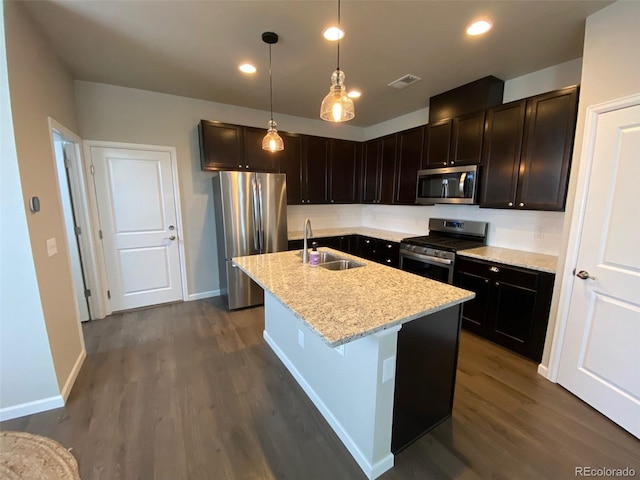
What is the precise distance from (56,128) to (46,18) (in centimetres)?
80

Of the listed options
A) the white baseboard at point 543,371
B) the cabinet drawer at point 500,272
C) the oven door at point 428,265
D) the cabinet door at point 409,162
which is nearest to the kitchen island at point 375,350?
the white baseboard at point 543,371

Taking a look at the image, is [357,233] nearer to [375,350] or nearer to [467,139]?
[467,139]

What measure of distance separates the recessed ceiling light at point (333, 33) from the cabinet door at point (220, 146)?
1833 millimetres

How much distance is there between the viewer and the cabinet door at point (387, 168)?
399cm

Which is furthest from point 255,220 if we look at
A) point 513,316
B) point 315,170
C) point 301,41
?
point 513,316

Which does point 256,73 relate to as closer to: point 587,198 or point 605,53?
point 605,53

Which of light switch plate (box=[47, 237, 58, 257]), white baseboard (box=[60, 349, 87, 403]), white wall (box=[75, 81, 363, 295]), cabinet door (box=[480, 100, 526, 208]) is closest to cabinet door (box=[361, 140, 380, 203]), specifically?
white wall (box=[75, 81, 363, 295])

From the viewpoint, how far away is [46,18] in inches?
76.7

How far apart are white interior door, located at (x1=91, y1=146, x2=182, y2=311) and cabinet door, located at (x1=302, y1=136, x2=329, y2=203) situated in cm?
184

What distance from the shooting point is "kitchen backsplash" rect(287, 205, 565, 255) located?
2.74 metres

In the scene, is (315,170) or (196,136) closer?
(196,136)

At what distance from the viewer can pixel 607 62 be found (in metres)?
1.78

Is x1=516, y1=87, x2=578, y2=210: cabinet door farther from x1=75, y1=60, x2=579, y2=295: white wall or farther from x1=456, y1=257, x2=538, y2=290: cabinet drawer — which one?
x1=456, y1=257, x2=538, y2=290: cabinet drawer

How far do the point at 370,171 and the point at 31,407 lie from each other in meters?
4.43
